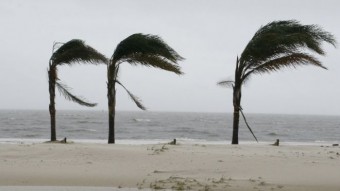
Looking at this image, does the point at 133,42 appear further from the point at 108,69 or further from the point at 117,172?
the point at 117,172

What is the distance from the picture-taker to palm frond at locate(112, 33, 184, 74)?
1413 centimetres

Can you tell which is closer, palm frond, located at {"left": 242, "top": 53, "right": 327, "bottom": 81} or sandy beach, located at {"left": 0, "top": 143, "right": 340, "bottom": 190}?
sandy beach, located at {"left": 0, "top": 143, "right": 340, "bottom": 190}

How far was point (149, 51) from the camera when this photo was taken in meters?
14.2

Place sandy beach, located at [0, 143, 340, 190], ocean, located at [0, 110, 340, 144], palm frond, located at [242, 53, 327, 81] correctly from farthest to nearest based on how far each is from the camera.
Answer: ocean, located at [0, 110, 340, 144], palm frond, located at [242, 53, 327, 81], sandy beach, located at [0, 143, 340, 190]

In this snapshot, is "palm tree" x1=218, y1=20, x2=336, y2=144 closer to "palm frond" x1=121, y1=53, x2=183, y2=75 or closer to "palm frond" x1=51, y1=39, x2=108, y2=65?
"palm frond" x1=121, y1=53, x2=183, y2=75

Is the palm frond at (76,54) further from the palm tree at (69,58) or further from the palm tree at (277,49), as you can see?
the palm tree at (277,49)

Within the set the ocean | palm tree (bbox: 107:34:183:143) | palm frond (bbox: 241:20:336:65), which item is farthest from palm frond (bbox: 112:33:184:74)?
the ocean

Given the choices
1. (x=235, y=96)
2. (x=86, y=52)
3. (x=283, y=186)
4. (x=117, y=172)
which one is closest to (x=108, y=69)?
(x=86, y=52)

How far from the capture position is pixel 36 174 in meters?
8.48

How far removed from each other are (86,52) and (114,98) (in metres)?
1.84

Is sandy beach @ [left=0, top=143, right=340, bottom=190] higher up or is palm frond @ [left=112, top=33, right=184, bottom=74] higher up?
palm frond @ [left=112, top=33, right=184, bottom=74]

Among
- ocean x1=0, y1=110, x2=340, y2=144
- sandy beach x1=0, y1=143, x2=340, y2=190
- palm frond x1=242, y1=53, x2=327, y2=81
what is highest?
palm frond x1=242, y1=53, x2=327, y2=81

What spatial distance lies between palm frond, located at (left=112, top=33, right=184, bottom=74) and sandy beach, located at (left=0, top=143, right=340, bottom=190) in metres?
3.82

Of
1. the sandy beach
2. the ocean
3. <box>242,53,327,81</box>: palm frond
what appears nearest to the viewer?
the sandy beach
